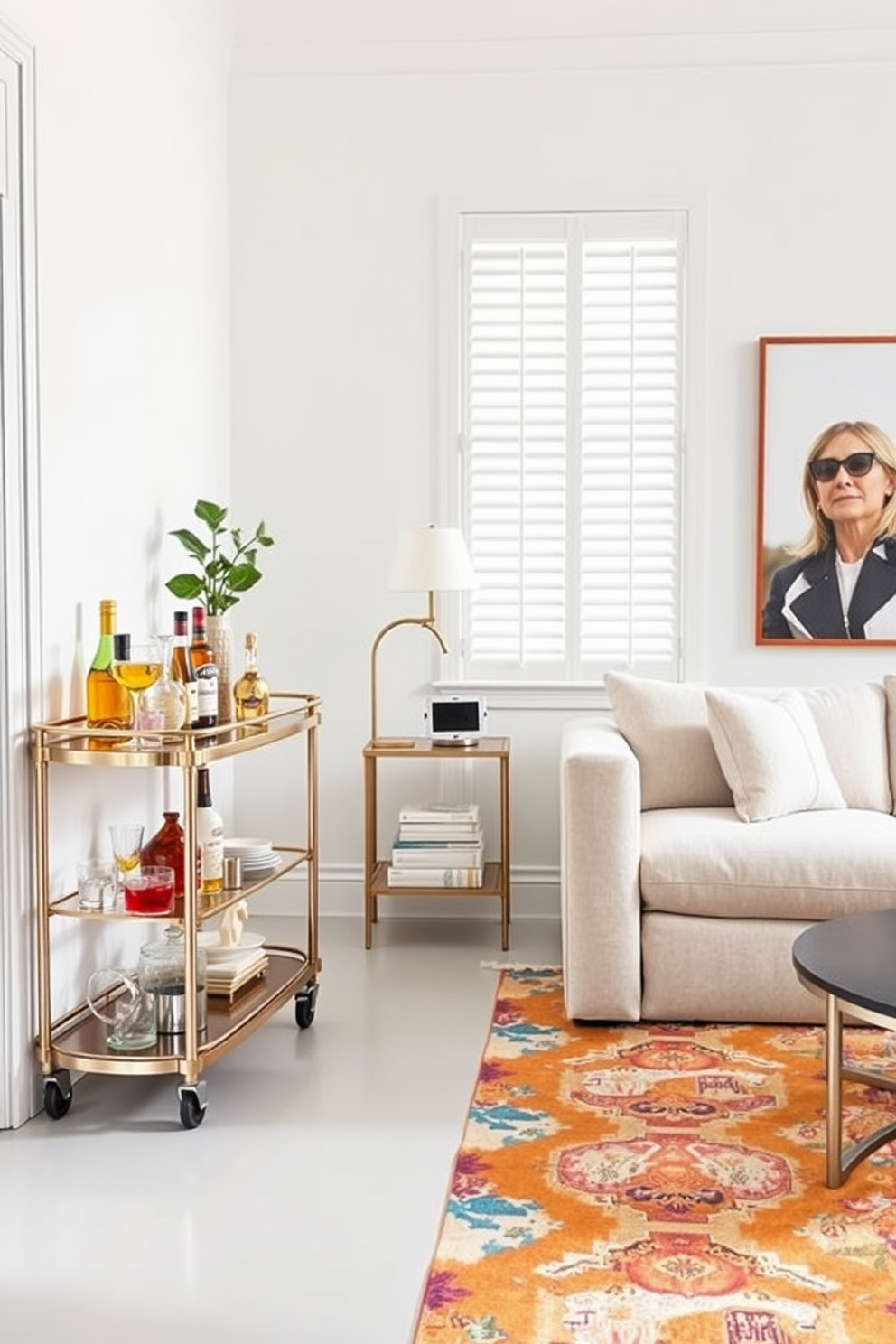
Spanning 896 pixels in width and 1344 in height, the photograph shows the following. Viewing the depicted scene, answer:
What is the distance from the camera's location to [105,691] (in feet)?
11.2

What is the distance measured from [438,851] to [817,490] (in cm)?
176

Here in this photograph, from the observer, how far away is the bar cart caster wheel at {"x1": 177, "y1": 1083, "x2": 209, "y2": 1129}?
10.3 ft

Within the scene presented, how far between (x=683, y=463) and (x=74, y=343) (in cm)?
225

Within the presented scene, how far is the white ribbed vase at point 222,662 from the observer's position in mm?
3713

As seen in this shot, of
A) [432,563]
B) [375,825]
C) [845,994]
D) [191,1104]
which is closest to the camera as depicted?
[845,994]

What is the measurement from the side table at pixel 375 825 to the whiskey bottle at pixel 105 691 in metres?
1.37

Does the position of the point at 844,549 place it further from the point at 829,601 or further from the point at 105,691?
the point at 105,691

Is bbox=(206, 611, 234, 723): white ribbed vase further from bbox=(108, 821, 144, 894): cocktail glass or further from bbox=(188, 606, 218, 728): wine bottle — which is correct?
bbox=(108, 821, 144, 894): cocktail glass

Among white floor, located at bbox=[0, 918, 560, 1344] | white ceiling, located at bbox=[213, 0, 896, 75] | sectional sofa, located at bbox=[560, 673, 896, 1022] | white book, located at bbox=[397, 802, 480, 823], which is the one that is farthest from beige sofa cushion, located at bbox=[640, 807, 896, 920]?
white ceiling, located at bbox=[213, 0, 896, 75]

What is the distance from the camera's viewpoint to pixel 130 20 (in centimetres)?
395

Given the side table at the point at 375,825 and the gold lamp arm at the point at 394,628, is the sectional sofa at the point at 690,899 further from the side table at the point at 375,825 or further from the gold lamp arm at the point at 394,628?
the gold lamp arm at the point at 394,628

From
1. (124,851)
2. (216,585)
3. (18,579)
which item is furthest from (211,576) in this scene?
(124,851)

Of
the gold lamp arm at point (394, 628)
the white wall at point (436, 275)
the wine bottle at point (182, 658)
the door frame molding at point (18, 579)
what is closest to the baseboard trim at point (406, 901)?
the white wall at point (436, 275)

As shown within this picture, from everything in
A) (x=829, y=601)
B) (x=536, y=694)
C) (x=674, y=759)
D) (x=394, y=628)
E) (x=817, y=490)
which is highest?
(x=817, y=490)
